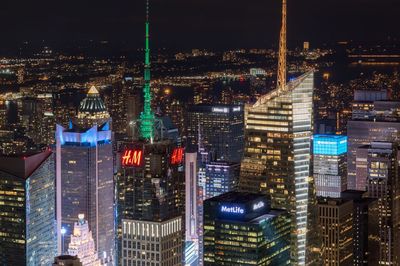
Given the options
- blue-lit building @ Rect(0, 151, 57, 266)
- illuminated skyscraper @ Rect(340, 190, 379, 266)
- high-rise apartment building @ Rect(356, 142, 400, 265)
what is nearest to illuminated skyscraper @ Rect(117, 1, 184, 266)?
blue-lit building @ Rect(0, 151, 57, 266)

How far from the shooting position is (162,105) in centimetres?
4838

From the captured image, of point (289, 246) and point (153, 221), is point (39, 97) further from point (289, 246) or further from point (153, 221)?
point (289, 246)

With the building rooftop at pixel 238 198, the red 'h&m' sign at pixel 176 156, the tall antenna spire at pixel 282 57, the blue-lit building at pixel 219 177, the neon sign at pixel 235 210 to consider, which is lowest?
the blue-lit building at pixel 219 177

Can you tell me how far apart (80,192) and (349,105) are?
1696cm

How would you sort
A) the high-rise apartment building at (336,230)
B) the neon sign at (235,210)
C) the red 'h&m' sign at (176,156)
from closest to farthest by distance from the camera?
the neon sign at (235,210) < the red 'h&m' sign at (176,156) < the high-rise apartment building at (336,230)

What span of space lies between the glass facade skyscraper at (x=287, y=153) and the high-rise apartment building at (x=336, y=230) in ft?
10.6

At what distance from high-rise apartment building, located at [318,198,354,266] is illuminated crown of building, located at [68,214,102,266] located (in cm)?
1026

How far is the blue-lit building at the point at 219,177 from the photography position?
43094mm

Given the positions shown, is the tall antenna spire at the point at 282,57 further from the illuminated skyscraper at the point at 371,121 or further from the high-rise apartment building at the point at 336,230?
the illuminated skyscraper at the point at 371,121

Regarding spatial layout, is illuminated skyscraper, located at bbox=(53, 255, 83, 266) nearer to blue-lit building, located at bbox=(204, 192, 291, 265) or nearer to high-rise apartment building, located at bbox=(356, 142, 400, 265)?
blue-lit building, located at bbox=(204, 192, 291, 265)

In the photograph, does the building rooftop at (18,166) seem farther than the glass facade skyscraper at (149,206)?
Yes

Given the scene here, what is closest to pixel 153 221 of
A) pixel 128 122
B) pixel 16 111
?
pixel 128 122

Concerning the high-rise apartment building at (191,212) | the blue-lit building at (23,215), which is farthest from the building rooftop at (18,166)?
the high-rise apartment building at (191,212)

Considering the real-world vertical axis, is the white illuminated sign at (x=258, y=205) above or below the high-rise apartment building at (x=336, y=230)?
above
